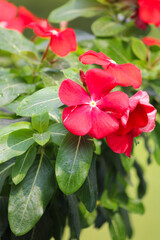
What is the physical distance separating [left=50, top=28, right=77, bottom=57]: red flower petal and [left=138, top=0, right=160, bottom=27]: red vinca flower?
0.21 metres

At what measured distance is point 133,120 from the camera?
0.49m

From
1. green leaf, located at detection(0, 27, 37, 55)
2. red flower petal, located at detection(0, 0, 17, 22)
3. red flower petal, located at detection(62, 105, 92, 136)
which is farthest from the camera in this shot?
red flower petal, located at detection(0, 0, 17, 22)

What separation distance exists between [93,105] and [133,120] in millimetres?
64

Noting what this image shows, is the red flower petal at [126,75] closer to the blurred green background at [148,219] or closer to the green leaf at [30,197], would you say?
the green leaf at [30,197]

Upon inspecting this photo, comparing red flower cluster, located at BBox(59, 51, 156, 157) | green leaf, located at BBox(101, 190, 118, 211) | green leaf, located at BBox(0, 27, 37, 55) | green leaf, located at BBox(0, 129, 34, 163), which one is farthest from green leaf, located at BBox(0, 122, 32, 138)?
green leaf, located at BBox(101, 190, 118, 211)

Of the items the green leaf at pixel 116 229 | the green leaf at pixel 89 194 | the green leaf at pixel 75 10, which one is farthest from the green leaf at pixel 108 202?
the green leaf at pixel 75 10

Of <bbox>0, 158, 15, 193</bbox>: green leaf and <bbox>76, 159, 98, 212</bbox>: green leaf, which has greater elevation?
<bbox>0, 158, 15, 193</bbox>: green leaf

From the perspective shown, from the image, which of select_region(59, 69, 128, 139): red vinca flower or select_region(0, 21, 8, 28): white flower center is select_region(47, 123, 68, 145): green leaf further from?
select_region(0, 21, 8, 28): white flower center

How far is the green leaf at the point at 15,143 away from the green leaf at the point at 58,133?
0.04 m

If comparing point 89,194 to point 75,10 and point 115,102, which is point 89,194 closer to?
point 115,102

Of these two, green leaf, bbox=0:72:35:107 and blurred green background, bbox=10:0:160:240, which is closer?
green leaf, bbox=0:72:35:107

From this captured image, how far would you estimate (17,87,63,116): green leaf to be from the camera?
0.52 metres

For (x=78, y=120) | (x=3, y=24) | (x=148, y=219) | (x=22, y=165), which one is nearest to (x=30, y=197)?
(x=22, y=165)

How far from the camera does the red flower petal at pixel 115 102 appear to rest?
0.47 metres
